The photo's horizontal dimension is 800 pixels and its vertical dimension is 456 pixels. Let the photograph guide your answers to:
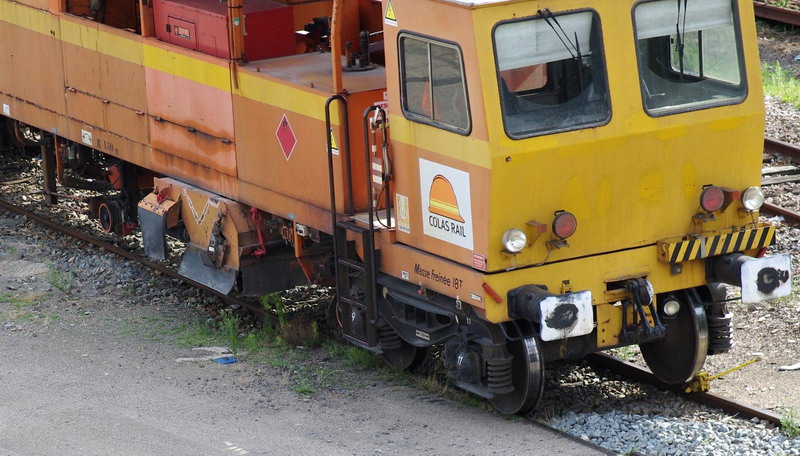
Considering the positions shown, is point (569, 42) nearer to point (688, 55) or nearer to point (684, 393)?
point (688, 55)

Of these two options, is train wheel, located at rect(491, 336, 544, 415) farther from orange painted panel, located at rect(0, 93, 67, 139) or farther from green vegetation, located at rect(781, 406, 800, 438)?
orange painted panel, located at rect(0, 93, 67, 139)

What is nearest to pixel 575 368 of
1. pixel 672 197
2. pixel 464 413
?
pixel 464 413

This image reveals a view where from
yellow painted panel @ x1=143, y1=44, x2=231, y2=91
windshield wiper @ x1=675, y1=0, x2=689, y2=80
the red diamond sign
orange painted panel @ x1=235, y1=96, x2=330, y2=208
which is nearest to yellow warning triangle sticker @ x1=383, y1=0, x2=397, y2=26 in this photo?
orange painted panel @ x1=235, y1=96, x2=330, y2=208

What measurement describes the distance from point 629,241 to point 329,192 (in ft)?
6.75

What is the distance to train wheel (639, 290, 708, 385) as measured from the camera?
8.70m

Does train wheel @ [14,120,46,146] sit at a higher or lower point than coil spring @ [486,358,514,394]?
higher

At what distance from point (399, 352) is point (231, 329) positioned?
1.53m

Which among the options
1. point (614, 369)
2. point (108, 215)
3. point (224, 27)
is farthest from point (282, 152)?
point (108, 215)

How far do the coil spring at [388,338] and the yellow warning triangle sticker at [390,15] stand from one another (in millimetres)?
2141

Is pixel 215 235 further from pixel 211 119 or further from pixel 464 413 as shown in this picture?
pixel 464 413

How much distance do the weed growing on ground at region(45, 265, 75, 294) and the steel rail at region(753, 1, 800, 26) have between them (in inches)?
455

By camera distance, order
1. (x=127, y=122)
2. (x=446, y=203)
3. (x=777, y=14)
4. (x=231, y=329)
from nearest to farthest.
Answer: (x=446, y=203) → (x=231, y=329) → (x=127, y=122) → (x=777, y=14)

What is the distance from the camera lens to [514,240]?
775cm

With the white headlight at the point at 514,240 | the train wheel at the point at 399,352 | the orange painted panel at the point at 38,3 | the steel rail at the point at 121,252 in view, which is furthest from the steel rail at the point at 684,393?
the orange painted panel at the point at 38,3
